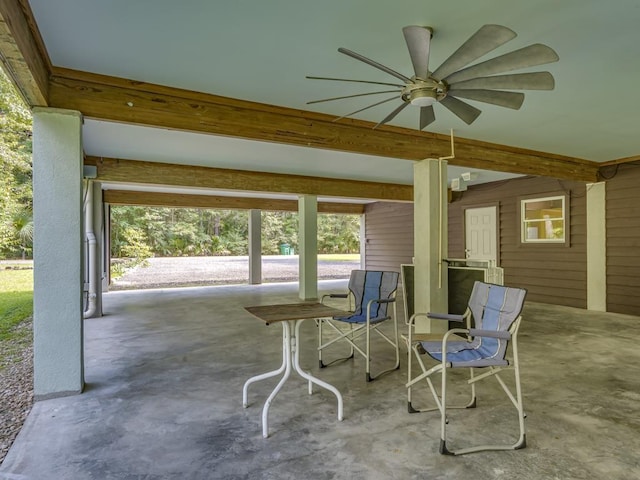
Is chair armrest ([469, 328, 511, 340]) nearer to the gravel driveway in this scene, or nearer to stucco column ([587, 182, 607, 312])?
stucco column ([587, 182, 607, 312])

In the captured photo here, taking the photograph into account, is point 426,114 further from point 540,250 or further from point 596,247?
point 540,250

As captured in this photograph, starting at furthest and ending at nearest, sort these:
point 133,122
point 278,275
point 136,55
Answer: point 278,275 < point 133,122 < point 136,55

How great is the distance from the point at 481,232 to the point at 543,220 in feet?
4.65

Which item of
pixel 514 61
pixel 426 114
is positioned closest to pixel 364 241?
pixel 426 114

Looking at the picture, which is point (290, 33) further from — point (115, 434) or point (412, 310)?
point (412, 310)

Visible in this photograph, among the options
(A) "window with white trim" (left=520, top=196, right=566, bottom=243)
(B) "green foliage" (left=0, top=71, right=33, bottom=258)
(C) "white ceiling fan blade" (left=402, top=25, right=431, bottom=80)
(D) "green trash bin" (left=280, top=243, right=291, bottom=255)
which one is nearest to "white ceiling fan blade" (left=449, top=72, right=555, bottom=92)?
(C) "white ceiling fan blade" (left=402, top=25, right=431, bottom=80)

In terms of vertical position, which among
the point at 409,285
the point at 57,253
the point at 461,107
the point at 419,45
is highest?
the point at 419,45

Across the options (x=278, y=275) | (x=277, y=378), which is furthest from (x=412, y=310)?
(x=278, y=275)

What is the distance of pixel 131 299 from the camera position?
8.20 metres

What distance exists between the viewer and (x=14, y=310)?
6531mm

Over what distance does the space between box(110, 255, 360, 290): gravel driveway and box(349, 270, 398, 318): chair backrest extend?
27.6 feet

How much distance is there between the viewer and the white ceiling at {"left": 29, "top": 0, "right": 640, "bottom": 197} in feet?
7.18

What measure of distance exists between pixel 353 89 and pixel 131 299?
7.10 metres

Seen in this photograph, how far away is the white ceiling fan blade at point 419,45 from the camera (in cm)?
191
